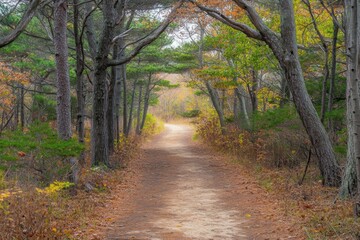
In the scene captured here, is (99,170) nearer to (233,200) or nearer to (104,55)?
(104,55)

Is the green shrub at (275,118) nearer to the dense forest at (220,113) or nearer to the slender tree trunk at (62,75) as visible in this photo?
the dense forest at (220,113)

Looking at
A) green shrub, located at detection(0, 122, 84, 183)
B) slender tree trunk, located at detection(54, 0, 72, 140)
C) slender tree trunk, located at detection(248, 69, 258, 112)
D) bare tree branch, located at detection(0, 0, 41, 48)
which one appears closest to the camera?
bare tree branch, located at detection(0, 0, 41, 48)

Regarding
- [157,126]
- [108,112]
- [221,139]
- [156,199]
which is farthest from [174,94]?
[156,199]

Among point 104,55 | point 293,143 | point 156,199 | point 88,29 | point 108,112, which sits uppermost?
point 88,29

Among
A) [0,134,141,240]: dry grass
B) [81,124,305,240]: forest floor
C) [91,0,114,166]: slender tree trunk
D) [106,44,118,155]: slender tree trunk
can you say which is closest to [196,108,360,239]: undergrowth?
[81,124,305,240]: forest floor

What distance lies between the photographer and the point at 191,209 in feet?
27.6

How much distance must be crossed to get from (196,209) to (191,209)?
4.1 inches

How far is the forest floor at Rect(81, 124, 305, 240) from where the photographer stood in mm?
6590

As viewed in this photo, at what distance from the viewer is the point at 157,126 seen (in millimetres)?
41906

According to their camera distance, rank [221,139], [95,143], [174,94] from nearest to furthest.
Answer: [95,143] < [221,139] < [174,94]

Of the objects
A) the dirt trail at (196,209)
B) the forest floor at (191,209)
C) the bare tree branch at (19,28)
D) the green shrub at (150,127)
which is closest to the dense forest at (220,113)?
the bare tree branch at (19,28)

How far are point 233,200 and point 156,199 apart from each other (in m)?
1.82

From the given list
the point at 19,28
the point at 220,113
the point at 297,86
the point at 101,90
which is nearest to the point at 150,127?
the point at 220,113

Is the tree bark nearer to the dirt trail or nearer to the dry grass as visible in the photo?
the dirt trail
